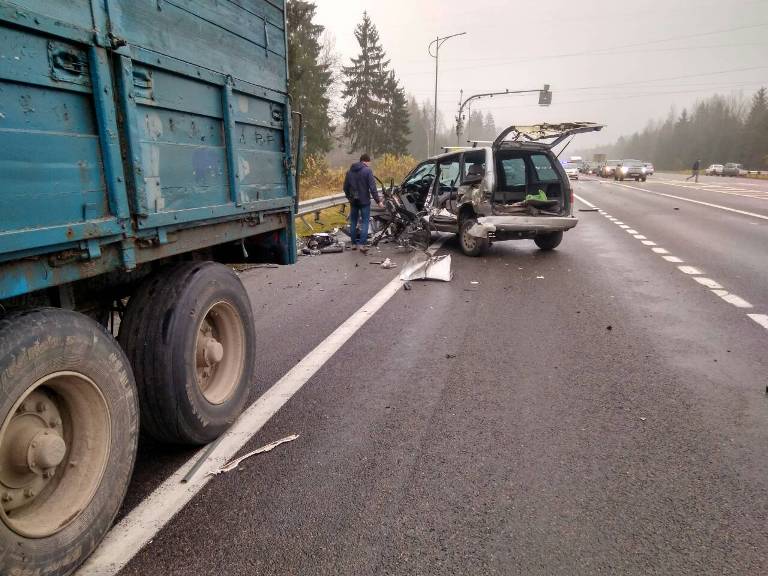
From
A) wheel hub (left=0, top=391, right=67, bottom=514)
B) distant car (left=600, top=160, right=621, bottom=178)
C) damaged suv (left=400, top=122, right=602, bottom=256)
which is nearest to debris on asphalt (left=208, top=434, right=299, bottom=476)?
wheel hub (left=0, top=391, right=67, bottom=514)

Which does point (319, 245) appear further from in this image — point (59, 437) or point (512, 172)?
point (59, 437)

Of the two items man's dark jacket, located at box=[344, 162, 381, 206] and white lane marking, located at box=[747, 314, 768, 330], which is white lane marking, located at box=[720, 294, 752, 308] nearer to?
white lane marking, located at box=[747, 314, 768, 330]

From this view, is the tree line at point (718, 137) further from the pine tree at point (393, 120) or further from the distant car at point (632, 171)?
the pine tree at point (393, 120)

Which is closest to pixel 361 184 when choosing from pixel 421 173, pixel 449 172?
pixel 421 173

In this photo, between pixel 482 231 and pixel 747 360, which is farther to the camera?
pixel 482 231

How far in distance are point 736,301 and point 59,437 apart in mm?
6947

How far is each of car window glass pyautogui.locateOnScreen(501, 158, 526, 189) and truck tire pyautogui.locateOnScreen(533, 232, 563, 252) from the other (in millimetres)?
1181

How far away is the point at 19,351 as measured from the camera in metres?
1.76

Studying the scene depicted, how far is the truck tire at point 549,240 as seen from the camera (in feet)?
34.6

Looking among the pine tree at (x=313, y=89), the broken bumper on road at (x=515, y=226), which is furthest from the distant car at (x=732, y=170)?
the broken bumper on road at (x=515, y=226)

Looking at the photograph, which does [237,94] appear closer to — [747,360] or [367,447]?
[367,447]

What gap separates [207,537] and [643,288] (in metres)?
6.58

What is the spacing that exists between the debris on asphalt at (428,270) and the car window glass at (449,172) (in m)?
2.30

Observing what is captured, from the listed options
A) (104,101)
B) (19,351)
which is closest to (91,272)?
(19,351)
